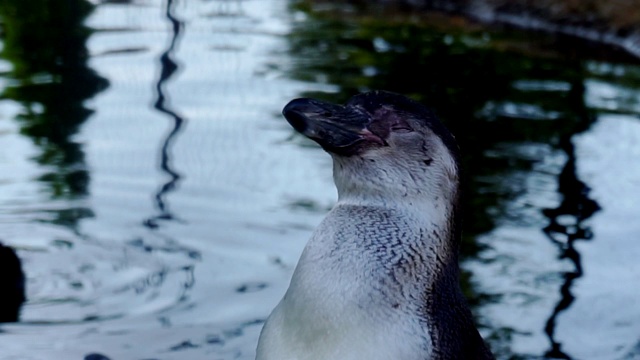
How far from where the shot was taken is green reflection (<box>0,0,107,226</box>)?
220 inches

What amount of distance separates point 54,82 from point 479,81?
2.71 metres

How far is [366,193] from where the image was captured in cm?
277

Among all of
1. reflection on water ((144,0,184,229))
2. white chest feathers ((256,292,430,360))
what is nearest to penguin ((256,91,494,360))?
white chest feathers ((256,292,430,360))

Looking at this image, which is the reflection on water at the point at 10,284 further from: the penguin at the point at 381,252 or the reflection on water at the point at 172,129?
the penguin at the point at 381,252

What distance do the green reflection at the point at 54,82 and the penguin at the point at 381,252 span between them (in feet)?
7.88

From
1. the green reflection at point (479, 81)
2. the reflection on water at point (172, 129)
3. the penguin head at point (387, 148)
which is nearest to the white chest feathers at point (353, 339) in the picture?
the penguin head at point (387, 148)

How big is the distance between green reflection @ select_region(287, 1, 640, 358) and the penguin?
1.26 m

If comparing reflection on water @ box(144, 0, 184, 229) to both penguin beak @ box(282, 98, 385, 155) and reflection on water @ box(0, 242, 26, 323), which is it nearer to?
reflection on water @ box(0, 242, 26, 323)

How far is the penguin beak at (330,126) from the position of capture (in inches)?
108

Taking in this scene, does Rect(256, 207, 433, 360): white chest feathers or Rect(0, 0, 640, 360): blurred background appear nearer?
Rect(256, 207, 433, 360): white chest feathers

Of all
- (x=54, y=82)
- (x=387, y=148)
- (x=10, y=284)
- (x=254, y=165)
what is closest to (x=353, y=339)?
(x=387, y=148)

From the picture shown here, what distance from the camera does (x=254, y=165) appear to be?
5898mm

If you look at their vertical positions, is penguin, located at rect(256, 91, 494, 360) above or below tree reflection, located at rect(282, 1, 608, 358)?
Answer: above

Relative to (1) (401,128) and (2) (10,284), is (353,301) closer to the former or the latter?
(1) (401,128)
